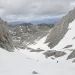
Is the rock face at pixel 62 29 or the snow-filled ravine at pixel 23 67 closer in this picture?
the snow-filled ravine at pixel 23 67

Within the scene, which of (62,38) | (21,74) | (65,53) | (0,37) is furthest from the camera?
(62,38)

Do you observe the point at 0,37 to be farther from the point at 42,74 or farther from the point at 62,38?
the point at 62,38

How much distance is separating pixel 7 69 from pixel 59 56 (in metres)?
38.2

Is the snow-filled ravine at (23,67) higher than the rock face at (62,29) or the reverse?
the reverse

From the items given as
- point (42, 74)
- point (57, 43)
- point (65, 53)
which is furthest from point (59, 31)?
point (42, 74)

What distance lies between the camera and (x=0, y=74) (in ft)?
69.1

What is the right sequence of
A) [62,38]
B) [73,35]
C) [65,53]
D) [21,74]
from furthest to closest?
[62,38], [73,35], [65,53], [21,74]

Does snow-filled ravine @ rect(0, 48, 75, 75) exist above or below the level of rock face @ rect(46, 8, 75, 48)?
below

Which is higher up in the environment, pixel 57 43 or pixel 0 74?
pixel 57 43

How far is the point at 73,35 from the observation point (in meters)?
91.1

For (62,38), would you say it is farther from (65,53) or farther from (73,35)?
(65,53)

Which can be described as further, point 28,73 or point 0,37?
point 0,37

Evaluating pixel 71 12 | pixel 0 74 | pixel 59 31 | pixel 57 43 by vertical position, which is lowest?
pixel 0 74

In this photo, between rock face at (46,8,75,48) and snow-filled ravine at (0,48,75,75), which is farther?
rock face at (46,8,75,48)
